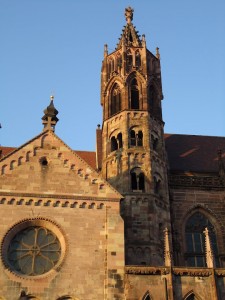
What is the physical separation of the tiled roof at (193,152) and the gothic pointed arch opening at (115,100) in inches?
171

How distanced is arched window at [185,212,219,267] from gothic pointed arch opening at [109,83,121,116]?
6952 millimetres

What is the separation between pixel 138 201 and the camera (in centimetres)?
2184

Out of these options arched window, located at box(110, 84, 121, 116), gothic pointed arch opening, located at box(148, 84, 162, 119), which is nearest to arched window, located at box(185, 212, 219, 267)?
gothic pointed arch opening, located at box(148, 84, 162, 119)

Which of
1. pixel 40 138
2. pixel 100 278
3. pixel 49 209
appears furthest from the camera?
pixel 40 138

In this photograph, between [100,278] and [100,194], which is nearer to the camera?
[100,278]

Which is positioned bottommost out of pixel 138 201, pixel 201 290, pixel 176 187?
pixel 201 290

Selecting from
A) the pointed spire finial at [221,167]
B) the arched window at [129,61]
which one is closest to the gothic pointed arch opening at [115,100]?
the arched window at [129,61]

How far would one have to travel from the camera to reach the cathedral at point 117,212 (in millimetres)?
17094

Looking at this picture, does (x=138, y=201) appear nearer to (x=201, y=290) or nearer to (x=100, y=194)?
(x=100, y=194)

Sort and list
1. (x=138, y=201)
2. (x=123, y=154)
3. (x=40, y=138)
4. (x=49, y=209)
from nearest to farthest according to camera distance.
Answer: (x=49, y=209) < (x=40, y=138) < (x=138, y=201) < (x=123, y=154)

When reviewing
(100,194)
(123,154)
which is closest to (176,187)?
(123,154)

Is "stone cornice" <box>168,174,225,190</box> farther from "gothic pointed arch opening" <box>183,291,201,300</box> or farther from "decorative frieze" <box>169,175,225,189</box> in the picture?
"gothic pointed arch opening" <box>183,291,201,300</box>

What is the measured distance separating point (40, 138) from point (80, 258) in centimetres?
550

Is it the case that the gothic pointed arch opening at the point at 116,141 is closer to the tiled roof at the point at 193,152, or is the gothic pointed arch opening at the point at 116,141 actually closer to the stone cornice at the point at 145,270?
the tiled roof at the point at 193,152
